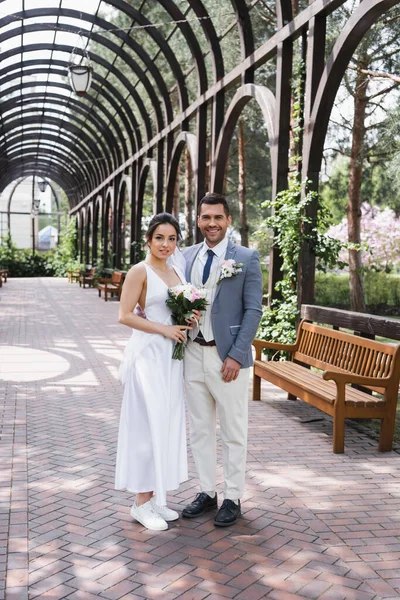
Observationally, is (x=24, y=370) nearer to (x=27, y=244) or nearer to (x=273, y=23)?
(x=273, y=23)

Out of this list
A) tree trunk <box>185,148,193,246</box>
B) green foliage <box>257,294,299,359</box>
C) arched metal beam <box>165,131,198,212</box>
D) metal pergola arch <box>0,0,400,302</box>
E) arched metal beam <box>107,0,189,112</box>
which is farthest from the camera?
tree trunk <box>185,148,193,246</box>

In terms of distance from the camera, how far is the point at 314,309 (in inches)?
277

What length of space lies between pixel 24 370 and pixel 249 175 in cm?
2177

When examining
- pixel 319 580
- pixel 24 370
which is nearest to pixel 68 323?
pixel 24 370

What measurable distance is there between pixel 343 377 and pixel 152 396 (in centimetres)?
191

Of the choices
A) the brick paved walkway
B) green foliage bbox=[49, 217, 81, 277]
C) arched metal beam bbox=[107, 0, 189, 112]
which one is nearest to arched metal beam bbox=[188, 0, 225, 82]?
arched metal beam bbox=[107, 0, 189, 112]

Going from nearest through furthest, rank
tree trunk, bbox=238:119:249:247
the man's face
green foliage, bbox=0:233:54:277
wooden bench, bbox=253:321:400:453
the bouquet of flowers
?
the bouquet of flowers → the man's face → wooden bench, bbox=253:321:400:453 → tree trunk, bbox=238:119:249:247 → green foliage, bbox=0:233:54:277

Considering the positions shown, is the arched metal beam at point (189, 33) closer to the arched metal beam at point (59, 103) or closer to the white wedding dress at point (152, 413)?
the white wedding dress at point (152, 413)

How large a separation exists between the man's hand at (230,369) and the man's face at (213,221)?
672mm

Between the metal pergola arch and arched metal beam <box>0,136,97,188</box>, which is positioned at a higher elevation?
arched metal beam <box>0,136,97,188</box>

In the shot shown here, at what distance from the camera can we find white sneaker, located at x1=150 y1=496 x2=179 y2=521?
362 cm

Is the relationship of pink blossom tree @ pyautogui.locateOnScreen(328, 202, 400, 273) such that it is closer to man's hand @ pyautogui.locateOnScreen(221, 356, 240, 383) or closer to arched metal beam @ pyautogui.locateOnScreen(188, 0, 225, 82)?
arched metal beam @ pyautogui.locateOnScreen(188, 0, 225, 82)

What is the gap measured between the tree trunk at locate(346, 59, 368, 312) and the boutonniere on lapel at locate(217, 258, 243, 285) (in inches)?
454

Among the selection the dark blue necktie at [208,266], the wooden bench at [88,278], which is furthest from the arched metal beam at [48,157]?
the dark blue necktie at [208,266]
